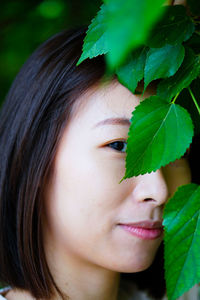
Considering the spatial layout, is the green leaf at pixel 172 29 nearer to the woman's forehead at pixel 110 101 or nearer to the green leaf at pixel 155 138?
the green leaf at pixel 155 138

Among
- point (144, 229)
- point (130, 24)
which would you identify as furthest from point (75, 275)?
point (130, 24)

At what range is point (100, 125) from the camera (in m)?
0.98

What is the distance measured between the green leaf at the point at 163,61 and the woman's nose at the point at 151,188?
10.6 inches

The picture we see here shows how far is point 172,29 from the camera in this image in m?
0.72

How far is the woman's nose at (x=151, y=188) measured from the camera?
3.08ft

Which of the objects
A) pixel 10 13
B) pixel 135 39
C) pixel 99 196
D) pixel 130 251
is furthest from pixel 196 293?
pixel 135 39

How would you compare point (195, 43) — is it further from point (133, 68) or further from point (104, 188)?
point (104, 188)

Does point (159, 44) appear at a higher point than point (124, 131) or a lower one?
higher

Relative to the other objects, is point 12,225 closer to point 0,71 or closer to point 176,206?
point 176,206

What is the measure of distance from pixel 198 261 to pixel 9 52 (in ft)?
4.64

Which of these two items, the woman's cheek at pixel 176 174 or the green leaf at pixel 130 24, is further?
the woman's cheek at pixel 176 174

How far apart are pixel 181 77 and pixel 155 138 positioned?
13 centimetres

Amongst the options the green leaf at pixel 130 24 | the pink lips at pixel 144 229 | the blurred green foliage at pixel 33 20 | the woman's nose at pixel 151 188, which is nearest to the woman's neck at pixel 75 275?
the pink lips at pixel 144 229

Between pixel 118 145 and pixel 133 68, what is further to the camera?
pixel 118 145
